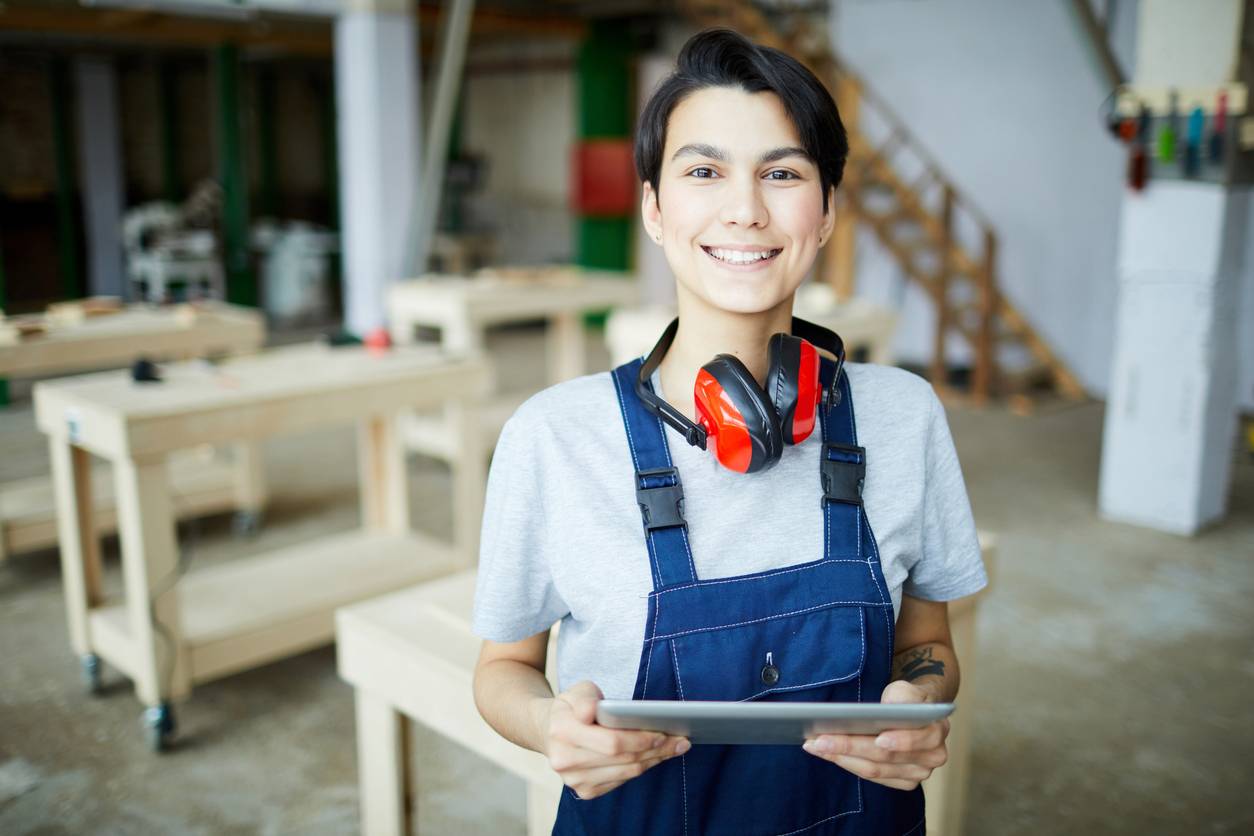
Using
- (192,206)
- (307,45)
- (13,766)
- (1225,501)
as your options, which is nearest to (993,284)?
(1225,501)

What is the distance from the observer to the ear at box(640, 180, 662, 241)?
5.03ft

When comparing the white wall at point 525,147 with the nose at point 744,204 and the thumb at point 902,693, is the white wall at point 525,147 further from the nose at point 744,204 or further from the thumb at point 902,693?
the thumb at point 902,693

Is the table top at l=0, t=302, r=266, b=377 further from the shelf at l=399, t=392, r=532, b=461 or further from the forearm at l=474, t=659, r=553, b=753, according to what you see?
the forearm at l=474, t=659, r=553, b=753

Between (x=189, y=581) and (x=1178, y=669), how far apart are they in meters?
3.70

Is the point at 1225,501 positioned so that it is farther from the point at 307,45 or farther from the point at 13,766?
the point at 307,45

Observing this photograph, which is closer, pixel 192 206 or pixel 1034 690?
pixel 1034 690

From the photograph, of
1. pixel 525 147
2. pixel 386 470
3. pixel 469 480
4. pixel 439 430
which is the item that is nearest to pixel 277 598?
pixel 386 470

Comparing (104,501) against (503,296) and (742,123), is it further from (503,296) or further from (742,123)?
(742,123)

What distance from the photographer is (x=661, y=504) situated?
1.37m

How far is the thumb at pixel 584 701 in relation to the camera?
125 cm

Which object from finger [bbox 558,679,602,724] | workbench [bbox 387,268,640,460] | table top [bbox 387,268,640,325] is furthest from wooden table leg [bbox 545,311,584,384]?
finger [bbox 558,679,602,724]

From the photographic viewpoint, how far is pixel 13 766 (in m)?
3.30

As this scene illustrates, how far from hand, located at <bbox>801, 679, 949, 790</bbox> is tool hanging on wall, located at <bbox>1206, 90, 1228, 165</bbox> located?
15.4ft

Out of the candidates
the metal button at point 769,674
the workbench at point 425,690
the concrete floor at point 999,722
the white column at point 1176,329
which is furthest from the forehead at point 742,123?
the white column at point 1176,329
